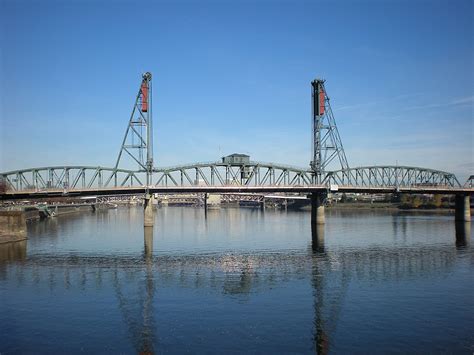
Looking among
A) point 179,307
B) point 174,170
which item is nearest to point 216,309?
point 179,307

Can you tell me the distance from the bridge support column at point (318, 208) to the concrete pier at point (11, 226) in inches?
2749

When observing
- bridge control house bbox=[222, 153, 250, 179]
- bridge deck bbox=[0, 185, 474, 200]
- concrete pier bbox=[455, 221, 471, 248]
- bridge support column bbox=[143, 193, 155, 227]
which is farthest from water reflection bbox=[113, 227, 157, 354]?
bridge control house bbox=[222, 153, 250, 179]

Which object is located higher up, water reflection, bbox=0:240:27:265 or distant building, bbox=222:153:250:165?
distant building, bbox=222:153:250:165

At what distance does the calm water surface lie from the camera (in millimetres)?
28875

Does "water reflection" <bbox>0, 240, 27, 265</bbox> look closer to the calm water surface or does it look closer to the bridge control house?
the calm water surface

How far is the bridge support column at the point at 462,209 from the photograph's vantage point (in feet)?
413

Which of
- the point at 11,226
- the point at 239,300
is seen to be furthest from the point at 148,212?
the point at 239,300

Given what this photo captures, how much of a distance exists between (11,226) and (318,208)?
2923 inches

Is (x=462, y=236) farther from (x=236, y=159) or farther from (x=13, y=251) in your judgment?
(x=13, y=251)

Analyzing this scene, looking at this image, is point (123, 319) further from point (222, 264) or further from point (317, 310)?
point (222, 264)

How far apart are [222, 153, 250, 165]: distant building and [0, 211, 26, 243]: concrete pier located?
56.0 m

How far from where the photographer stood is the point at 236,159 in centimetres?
12525

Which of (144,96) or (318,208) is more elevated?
(144,96)

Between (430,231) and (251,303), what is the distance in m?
73.8
